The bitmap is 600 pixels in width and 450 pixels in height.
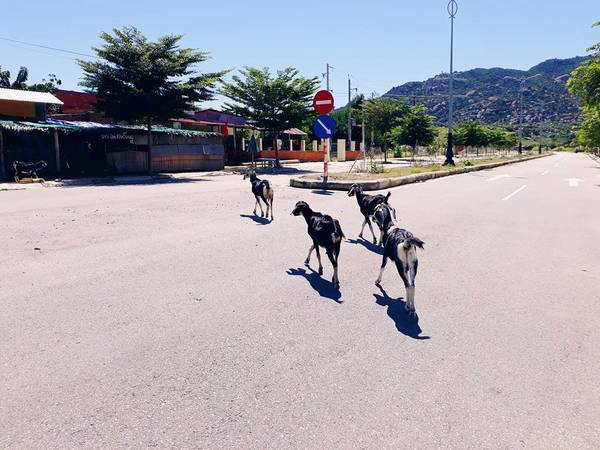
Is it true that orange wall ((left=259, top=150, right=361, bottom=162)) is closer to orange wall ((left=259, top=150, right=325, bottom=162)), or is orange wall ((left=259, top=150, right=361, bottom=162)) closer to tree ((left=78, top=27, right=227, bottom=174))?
orange wall ((left=259, top=150, right=325, bottom=162))

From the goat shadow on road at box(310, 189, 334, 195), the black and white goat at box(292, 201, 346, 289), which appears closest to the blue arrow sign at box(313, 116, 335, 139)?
the goat shadow on road at box(310, 189, 334, 195)

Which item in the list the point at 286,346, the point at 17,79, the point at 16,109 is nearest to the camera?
the point at 286,346

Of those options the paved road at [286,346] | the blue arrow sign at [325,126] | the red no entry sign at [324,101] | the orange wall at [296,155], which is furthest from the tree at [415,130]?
the paved road at [286,346]

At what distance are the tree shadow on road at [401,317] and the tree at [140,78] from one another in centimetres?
2055

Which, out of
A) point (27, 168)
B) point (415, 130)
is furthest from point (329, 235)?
point (415, 130)

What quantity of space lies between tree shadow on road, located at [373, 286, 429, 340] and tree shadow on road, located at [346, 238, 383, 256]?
6.60ft

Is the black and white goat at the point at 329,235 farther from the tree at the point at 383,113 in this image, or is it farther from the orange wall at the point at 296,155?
the tree at the point at 383,113

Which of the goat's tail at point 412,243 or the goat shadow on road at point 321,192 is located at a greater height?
the goat shadow on road at point 321,192

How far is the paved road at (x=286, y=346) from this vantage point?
2.75 metres

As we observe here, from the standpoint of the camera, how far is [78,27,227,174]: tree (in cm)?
2220

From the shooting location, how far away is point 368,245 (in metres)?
7.60

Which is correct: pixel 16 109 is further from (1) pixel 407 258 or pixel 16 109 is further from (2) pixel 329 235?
(1) pixel 407 258

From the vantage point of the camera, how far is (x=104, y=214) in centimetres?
1025

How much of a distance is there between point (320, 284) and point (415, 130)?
150 feet
